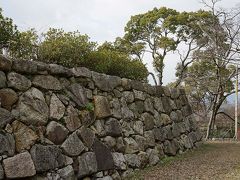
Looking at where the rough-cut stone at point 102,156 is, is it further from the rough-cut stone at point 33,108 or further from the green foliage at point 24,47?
the green foliage at point 24,47

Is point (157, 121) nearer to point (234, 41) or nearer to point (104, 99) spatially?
point (104, 99)

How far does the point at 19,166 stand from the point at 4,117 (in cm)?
61

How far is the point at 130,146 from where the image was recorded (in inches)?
273

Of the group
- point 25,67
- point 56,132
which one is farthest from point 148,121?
point 25,67

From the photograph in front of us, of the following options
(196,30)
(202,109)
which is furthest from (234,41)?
(202,109)

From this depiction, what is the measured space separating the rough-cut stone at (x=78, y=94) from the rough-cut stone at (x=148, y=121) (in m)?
2.04

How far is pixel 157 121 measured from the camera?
850 centimetres

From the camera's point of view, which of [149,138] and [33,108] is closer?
[33,108]

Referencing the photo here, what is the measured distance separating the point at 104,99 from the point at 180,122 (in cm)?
392

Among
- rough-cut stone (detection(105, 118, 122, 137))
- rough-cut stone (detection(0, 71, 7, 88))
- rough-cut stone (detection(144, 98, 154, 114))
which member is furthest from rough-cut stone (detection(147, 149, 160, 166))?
rough-cut stone (detection(0, 71, 7, 88))

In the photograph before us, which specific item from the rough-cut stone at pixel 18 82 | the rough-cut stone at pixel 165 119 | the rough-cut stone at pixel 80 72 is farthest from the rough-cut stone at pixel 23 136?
the rough-cut stone at pixel 165 119

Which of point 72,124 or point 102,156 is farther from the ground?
point 72,124

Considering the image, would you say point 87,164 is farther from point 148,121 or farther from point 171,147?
point 171,147

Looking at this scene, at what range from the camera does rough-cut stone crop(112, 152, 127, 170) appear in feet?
20.7
